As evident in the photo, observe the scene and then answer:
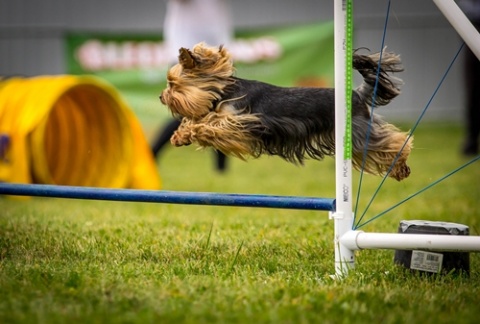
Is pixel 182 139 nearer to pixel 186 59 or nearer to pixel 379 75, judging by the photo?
pixel 186 59

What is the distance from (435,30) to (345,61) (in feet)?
36.5

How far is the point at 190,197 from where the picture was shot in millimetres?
3621

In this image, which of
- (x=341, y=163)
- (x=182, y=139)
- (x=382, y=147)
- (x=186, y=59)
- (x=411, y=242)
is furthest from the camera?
(x=186, y=59)

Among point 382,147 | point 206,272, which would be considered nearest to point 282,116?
point 382,147

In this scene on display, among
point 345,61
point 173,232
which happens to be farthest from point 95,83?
point 345,61

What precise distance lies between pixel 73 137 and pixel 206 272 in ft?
13.9

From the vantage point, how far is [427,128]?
13.4 meters

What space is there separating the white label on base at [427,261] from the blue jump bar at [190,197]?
1.62ft

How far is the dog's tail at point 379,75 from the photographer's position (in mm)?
3994

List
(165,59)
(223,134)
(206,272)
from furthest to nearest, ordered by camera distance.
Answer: (165,59), (223,134), (206,272)

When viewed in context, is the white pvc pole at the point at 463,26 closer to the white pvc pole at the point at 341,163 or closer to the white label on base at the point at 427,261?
the white pvc pole at the point at 341,163

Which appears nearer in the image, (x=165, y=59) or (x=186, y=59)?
(x=186, y=59)

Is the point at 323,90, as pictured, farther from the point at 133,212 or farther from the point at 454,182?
the point at 454,182

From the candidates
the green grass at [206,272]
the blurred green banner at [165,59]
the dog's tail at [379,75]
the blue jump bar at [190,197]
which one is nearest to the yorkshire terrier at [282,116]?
the dog's tail at [379,75]
